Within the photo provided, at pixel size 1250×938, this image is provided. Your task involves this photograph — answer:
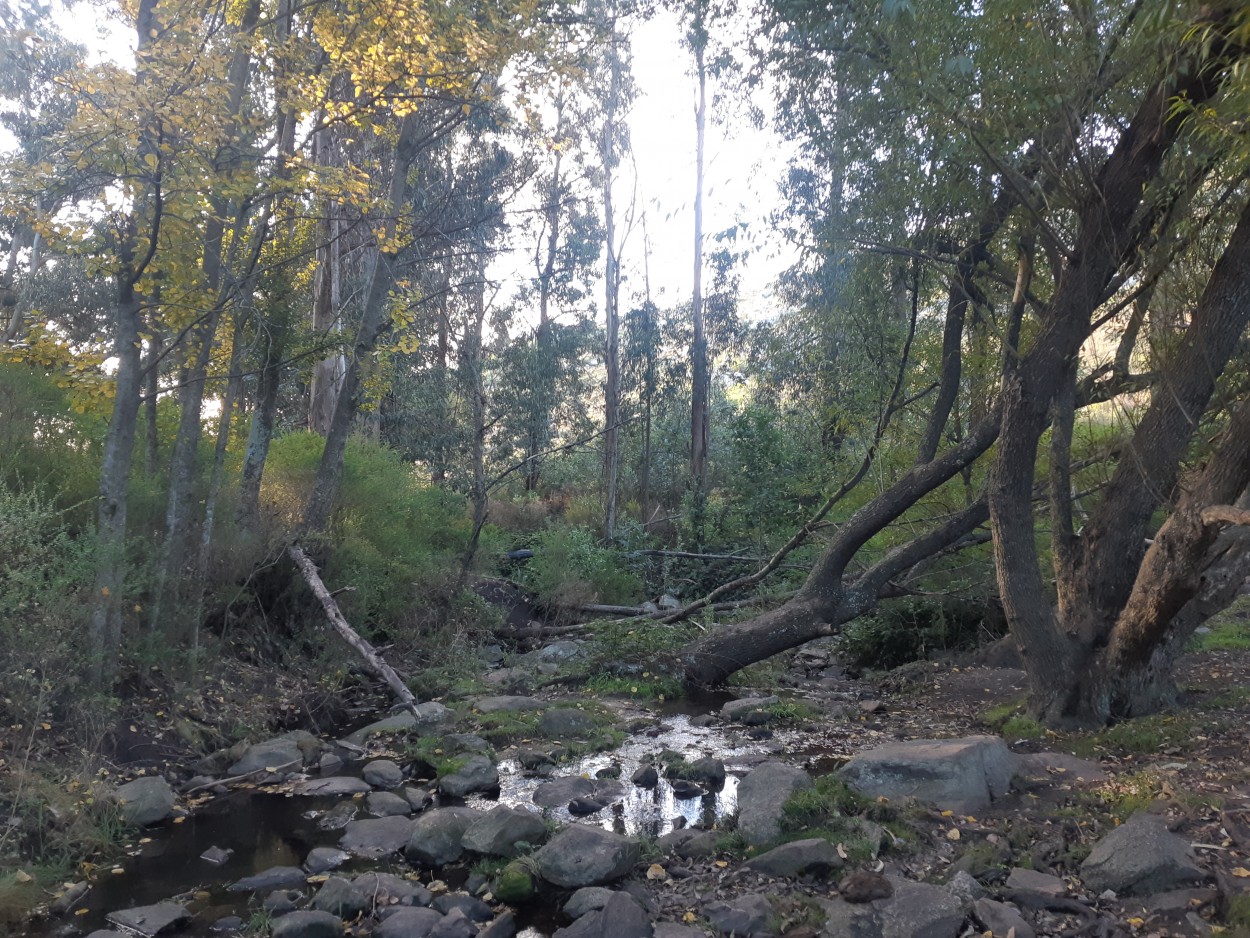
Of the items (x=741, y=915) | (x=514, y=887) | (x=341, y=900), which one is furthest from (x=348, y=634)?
(x=741, y=915)

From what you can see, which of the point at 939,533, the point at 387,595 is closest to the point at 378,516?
the point at 387,595

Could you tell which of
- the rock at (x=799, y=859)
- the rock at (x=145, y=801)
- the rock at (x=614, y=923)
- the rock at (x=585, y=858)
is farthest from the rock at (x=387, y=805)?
the rock at (x=799, y=859)

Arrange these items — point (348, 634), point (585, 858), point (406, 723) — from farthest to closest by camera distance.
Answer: point (348, 634) → point (406, 723) → point (585, 858)

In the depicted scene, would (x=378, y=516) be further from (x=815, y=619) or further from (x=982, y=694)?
(x=982, y=694)

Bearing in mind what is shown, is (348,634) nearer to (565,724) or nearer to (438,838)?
(565,724)

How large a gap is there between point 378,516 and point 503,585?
131 inches

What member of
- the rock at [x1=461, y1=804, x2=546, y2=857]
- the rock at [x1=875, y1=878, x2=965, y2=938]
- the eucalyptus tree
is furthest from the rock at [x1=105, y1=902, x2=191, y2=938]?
the eucalyptus tree

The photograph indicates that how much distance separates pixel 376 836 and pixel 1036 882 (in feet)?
13.7

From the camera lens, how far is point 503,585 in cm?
1602

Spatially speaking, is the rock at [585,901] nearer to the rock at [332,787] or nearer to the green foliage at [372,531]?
the rock at [332,787]

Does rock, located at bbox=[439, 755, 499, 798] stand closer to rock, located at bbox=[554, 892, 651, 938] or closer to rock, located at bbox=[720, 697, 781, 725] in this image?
rock, located at bbox=[554, 892, 651, 938]

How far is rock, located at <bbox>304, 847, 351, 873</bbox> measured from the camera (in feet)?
19.7

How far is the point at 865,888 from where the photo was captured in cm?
505

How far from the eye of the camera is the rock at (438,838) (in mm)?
6035
